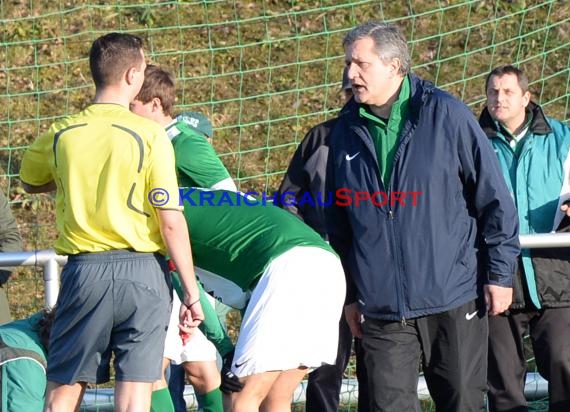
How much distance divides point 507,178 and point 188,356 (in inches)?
61.8

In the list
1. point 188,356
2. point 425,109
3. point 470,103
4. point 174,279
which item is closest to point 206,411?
point 188,356

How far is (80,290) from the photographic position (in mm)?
4730

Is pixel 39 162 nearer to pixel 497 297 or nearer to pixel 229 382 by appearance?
pixel 229 382

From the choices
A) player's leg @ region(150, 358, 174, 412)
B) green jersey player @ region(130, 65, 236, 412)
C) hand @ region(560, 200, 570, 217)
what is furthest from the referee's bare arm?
hand @ region(560, 200, 570, 217)

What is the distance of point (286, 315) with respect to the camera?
4.84m

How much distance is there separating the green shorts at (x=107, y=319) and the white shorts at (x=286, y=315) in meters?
0.32

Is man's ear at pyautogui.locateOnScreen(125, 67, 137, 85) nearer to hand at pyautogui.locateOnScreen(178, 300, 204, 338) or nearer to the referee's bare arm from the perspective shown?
the referee's bare arm

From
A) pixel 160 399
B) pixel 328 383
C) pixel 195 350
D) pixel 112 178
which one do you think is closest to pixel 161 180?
pixel 112 178

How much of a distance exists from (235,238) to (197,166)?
0.78 m

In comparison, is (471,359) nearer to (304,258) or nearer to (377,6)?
(304,258)

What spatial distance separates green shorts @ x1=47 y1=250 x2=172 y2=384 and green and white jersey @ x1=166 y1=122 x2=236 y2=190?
866mm

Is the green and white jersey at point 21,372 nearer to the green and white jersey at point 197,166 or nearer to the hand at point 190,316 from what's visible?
the hand at point 190,316

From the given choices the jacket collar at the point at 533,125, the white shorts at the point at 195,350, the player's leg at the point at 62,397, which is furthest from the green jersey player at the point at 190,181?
the jacket collar at the point at 533,125

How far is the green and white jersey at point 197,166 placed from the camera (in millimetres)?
5613
